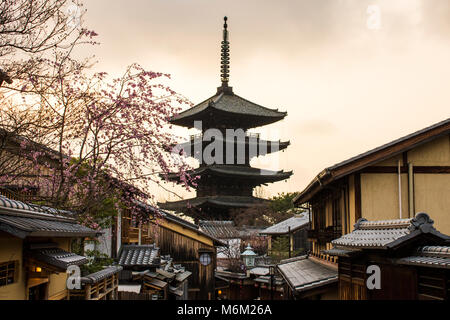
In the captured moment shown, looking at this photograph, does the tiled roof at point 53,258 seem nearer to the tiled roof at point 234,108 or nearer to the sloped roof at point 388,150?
the sloped roof at point 388,150

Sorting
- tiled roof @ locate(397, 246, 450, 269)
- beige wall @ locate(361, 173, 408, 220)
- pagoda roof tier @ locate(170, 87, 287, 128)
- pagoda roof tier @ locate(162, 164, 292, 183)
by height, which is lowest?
tiled roof @ locate(397, 246, 450, 269)

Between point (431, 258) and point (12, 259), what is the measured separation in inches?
255

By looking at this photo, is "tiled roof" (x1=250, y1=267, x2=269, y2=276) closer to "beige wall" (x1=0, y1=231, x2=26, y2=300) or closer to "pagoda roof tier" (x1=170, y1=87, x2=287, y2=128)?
"pagoda roof tier" (x1=170, y1=87, x2=287, y2=128)

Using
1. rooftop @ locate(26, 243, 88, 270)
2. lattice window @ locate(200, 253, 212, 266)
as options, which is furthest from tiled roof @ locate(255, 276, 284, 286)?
rooftop @ locate(26, 243, 88, 270)

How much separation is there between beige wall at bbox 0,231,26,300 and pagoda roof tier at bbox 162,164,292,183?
36735mm

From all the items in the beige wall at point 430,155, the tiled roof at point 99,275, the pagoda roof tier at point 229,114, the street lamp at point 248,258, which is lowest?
the street lamp at point 248,258

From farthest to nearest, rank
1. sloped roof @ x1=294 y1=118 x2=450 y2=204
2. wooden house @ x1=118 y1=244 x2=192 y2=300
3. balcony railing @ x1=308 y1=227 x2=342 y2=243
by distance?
wooden house @ x1=118 y1=244 x2=192 y2=300 → balcony railing @ x1=308 y1=227 x2=342 y2=243 → sloped roof @ x1=294 y1=118 x2=450 y2=204

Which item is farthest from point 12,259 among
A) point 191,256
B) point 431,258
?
point 191,256

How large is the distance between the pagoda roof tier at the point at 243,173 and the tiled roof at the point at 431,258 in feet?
124

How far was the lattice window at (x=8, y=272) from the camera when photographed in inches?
325

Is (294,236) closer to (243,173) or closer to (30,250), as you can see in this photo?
(243,173)

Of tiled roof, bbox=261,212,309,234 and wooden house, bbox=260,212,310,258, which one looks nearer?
wooden house, bbox=260,212,310,258

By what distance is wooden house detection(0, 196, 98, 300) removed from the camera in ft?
24.4

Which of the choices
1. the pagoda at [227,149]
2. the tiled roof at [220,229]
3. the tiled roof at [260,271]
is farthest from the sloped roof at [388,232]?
the pagoda at [227,149]
